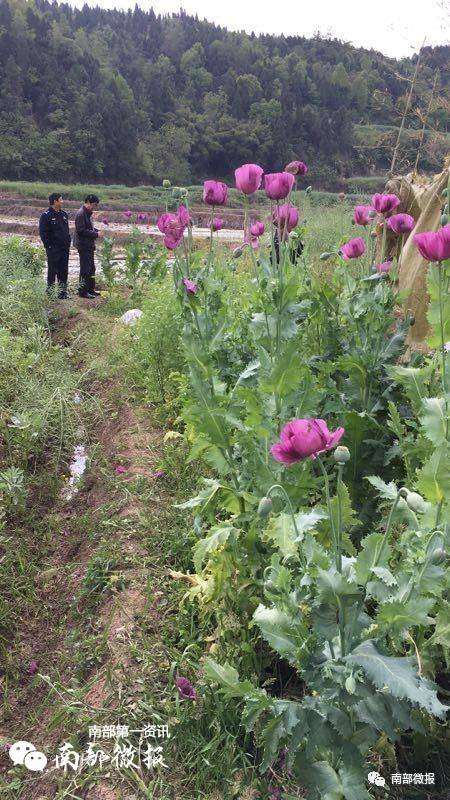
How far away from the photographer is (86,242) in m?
7.93

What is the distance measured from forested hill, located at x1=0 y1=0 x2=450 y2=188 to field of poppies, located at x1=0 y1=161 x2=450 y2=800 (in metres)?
49.4

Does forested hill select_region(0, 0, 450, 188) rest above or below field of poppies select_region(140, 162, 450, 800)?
above

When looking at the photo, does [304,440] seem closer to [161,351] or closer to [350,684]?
[350,684]

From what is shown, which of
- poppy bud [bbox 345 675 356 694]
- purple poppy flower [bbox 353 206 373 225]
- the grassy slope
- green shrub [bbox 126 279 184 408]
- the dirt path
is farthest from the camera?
green shrub [bbox 126 279 184 408]

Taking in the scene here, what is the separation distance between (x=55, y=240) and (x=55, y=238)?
0.08 ft

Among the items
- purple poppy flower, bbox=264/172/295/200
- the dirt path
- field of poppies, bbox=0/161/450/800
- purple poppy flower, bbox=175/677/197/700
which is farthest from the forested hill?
purple poppy flower, bbox=175/677/197/700

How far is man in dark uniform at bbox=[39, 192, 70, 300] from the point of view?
24.4ft

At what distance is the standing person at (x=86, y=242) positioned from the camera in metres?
7.58

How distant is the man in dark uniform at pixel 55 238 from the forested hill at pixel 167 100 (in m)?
45.0

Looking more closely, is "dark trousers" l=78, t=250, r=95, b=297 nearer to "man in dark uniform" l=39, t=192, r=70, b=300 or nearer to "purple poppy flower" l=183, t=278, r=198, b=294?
"man in dark uniform" l=39, t=192, r=70, b=300

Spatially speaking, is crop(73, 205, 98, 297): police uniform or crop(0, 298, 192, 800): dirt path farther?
crop(73, 205, 98, 297): police uniform

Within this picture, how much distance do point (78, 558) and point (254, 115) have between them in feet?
221

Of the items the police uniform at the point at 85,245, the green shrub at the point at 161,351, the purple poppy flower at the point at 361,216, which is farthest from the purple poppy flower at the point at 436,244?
the police uniform at the point at 85,245

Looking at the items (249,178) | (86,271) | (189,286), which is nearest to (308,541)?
(189,286)
